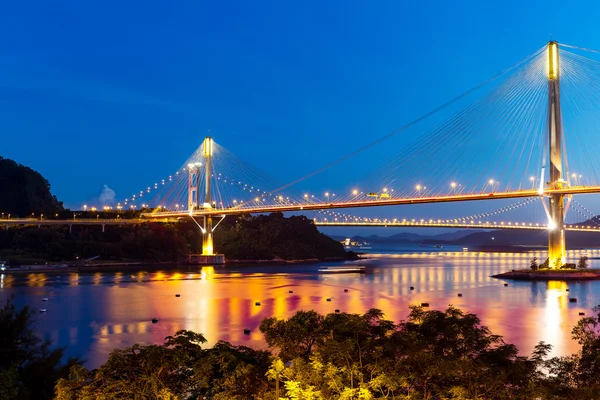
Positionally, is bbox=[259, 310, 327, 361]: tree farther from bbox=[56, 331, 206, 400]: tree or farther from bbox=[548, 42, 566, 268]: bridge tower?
bbox=[548, 42, 566, 268]: bridge tower

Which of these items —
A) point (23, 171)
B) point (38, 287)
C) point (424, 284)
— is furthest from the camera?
point (23, 171)

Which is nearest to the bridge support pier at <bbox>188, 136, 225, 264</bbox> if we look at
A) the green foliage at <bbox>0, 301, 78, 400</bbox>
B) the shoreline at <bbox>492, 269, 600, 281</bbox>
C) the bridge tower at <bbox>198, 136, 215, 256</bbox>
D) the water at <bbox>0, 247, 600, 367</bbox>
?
the bridge tower at <bbox>198, 136, 215, 256</bbox>

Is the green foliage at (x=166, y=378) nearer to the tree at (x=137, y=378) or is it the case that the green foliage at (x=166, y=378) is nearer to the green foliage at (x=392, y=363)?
the tree at (x=137, y=378)

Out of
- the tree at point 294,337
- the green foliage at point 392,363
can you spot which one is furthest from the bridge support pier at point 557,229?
the tree at point 294,337

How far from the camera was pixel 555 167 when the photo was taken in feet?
116

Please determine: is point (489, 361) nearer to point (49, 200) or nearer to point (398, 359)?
point (398, 359)

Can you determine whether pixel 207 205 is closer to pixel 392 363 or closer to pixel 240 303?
pixel 240 303

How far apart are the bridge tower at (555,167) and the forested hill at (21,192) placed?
53803 millimetres

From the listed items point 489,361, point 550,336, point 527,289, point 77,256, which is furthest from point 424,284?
point 77,256

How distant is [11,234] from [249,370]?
5637 cm

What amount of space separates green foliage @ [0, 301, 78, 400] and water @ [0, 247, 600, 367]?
3819 millimetres

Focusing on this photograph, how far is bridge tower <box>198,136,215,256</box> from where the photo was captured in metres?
55.2

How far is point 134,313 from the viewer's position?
21969mm

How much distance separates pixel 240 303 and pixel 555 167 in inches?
847
